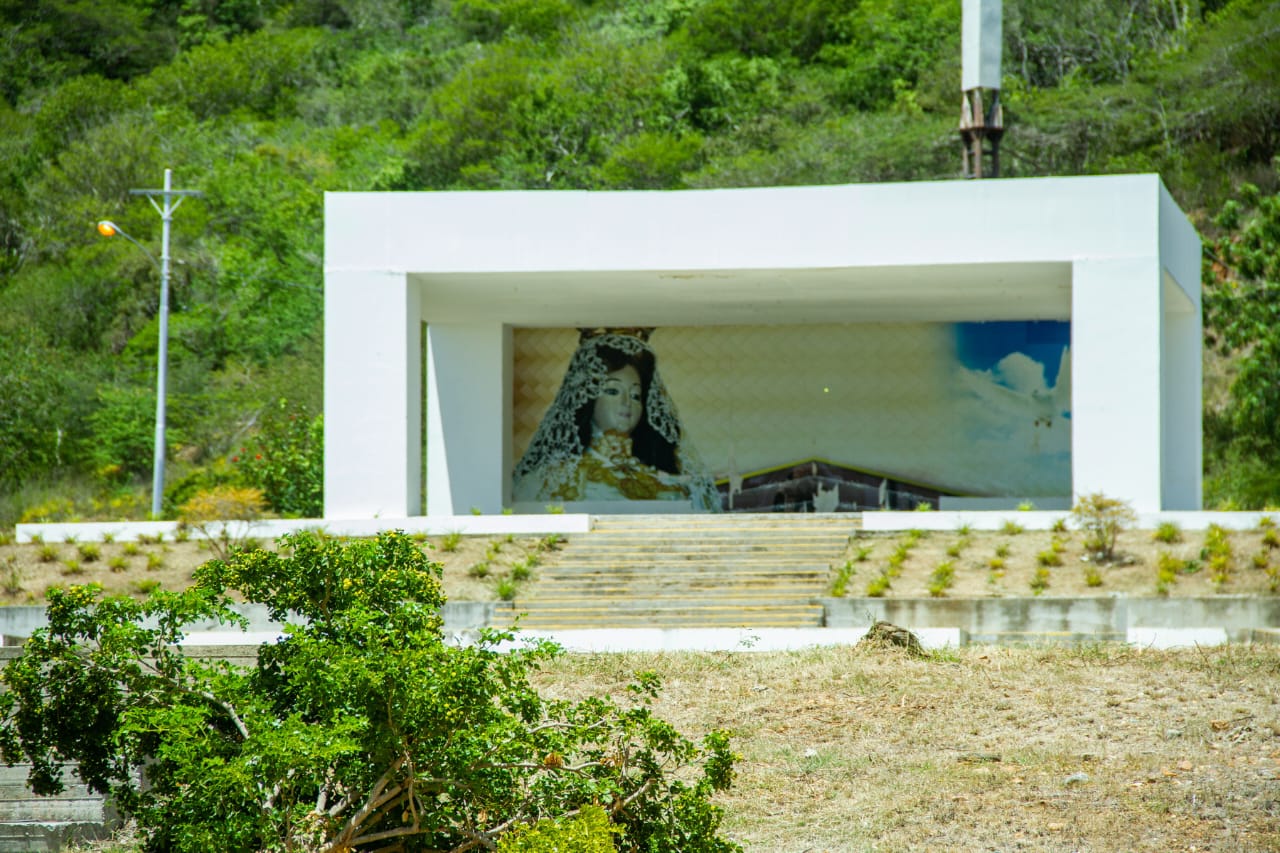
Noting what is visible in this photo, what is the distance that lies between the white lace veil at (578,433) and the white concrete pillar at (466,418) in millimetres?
809

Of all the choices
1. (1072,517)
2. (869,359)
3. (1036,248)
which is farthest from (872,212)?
(869,359)

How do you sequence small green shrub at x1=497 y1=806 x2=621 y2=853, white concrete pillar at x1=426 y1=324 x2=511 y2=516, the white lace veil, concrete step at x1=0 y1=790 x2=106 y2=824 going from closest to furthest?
small green shrub at x1=497 y1=806 x2=621 y2=853 < concrete step at x1=0 y1=790 x2=106 y2=824 < white concrete pillar at x1=426 y1=324 x2=511 y2=516 < the white lace veil

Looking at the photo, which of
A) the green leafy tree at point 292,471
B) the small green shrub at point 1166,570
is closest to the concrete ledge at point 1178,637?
the small green shrub at point 1166,570

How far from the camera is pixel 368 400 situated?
1691cm

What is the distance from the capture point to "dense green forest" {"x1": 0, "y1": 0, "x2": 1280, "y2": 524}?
31.5 metres

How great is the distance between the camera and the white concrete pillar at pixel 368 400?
55.2 feet

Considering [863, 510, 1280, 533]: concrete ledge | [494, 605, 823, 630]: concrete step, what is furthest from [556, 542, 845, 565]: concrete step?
[494, 605, 823, 630]: concrete step

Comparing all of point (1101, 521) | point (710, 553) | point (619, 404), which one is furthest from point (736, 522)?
point (619, 404)

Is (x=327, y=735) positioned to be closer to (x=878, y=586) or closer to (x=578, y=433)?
(x=878, y=586)

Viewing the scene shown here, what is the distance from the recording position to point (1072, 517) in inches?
627

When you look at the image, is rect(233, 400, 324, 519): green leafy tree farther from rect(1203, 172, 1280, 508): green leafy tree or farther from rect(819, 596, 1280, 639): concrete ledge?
rect(1203, 172, 1280, 508): green leafy tree

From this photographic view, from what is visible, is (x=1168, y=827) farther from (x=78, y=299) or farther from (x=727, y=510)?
(x=78, y=299)

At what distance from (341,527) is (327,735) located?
35.2ft

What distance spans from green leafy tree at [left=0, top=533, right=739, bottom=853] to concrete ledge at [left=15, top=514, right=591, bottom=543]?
9484mm
